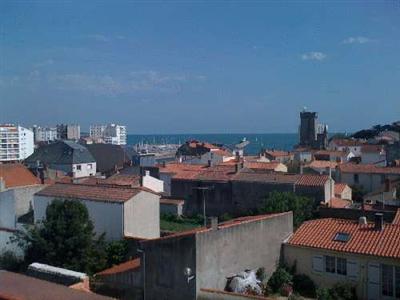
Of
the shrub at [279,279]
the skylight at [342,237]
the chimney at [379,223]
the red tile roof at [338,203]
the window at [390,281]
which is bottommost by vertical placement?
the shrub at [279,279]

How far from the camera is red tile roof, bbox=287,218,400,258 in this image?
18344 millimetres

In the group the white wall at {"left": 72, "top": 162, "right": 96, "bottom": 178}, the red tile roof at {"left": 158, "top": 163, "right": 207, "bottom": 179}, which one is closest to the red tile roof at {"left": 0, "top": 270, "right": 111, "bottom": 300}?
the red tile roof at {"left": 158, "top": 163, "right": 207, "bottom": 179}

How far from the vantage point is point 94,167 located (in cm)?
6644

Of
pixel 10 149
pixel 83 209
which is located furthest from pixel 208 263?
pixel 10 149

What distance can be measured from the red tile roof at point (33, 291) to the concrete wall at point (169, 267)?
12220mm

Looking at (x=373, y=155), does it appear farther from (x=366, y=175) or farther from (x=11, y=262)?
(x=11, y=262)

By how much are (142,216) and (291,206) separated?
894 centimetres

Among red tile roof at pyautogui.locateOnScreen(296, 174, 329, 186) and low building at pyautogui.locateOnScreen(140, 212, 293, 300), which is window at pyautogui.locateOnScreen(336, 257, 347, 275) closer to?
low building at pyautogui.locateOnScreen(140, 212, 293, 300)

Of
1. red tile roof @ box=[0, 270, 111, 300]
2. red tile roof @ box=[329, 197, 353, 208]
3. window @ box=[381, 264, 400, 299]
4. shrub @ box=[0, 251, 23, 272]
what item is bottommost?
shrub @ box=[0, 251, 23, 272]

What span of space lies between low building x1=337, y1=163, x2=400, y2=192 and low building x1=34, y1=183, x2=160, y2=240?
83.9ft

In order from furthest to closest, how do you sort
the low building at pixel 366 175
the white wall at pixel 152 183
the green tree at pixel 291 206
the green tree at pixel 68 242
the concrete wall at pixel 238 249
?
the low building at pixel 366 175
the white wall at pixel 152 183
the green tree at pixel 291 206
the green tree at pixel 68 242
the concrete wall at pixel 238 249

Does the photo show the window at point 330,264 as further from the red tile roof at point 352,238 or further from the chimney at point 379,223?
the chimney at point 379,223

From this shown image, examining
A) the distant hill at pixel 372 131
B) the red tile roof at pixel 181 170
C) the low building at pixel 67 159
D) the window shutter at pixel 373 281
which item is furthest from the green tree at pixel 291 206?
the distant hill at pixel 372 131

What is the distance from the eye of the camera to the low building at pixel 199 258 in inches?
656
